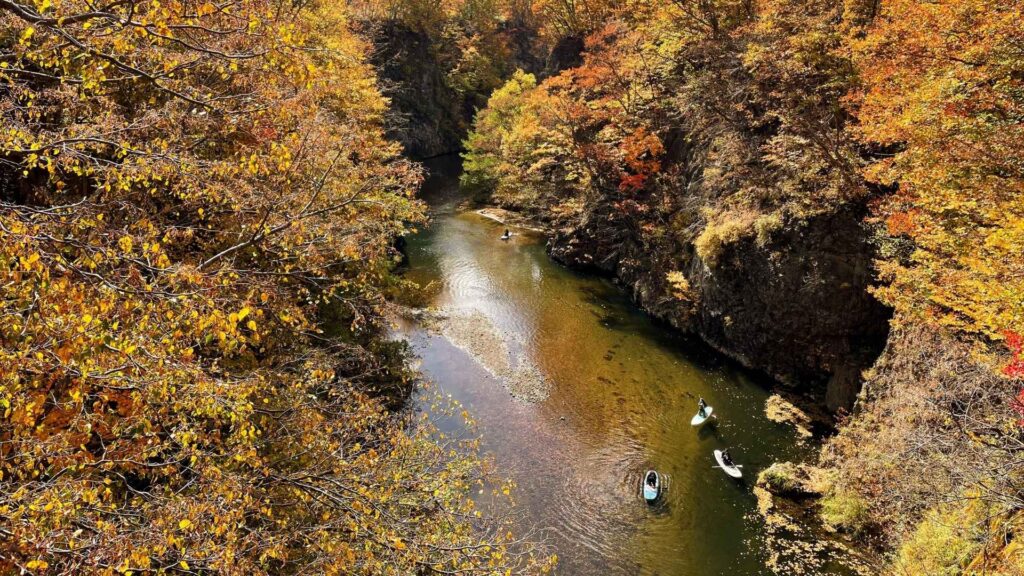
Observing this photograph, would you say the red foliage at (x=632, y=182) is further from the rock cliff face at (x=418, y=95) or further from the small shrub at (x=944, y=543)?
the rock cliff face at (x=418, y=95)

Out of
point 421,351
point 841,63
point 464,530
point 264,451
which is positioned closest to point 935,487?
point 464,530

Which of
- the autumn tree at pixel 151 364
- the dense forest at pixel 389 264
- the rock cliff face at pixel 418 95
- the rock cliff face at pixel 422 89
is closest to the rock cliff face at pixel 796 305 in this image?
the dense forest at pixel 389 264

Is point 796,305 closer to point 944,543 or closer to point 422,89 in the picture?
point 944,543

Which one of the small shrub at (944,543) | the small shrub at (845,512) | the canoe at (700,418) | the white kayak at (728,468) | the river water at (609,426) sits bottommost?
the river water at (609,426)

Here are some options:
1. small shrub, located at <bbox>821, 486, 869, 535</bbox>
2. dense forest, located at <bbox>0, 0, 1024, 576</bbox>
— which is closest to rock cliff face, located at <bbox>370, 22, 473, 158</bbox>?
dense forest, located at <bbox>0, 0, 1024, 576</bbox>

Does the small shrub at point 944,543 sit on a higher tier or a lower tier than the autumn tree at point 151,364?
lower

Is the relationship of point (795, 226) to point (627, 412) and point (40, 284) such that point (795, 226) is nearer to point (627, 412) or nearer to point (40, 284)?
point (627, 412)
